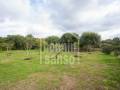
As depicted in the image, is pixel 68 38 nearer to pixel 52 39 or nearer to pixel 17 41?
pixel 52 39

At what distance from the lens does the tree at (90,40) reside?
37531 mm

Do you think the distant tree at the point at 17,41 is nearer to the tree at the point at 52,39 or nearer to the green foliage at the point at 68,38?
the tree at the point at 52,39

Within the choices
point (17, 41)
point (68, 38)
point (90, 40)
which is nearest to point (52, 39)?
point (68, 38)

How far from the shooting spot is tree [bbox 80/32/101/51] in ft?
123

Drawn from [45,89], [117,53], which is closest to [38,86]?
[45,89]

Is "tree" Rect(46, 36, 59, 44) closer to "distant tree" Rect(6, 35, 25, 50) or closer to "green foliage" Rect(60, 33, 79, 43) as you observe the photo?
"green foliage" Rect(60, 33, 79, 43)

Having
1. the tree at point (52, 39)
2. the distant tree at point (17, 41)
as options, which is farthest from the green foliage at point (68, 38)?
the distant tree at point (17, 41)

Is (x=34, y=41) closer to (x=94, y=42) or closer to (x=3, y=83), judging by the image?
(x=94, y=42)

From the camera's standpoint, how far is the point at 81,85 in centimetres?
643

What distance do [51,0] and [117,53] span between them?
578 inches

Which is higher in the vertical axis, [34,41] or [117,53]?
[34,41]

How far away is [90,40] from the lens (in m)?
37.6

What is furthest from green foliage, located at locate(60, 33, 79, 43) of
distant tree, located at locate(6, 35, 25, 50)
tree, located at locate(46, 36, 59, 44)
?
distant tree, located at locate(6, 35, 25, 50)

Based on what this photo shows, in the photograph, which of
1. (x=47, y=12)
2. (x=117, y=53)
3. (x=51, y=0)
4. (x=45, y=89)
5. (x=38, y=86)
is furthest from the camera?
(x=117, y=53)
